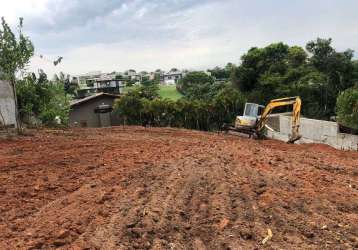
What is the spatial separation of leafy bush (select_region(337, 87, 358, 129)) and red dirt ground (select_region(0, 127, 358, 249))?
8720 millimetres

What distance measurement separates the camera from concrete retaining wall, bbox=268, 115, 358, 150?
18219 mm

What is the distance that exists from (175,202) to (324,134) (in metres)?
15.4

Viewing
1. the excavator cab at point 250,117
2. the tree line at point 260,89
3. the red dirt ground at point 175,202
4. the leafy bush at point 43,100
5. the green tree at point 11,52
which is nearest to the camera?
the red dirt ground at point 175,202

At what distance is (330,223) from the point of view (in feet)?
16.7

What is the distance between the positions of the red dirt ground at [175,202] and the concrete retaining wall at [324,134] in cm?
910

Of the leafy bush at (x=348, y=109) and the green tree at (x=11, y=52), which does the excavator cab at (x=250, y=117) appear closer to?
the leafy bush at (x=348, y=109)

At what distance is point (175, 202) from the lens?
19.4 ft

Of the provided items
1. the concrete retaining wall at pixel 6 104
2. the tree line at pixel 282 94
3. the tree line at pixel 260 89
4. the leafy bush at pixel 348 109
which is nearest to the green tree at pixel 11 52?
the concrete retaining wall at pixel 6 104

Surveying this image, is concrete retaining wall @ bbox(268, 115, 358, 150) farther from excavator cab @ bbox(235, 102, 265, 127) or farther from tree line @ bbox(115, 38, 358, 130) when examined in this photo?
tree line @ bbox(115, 38, 358, 130)

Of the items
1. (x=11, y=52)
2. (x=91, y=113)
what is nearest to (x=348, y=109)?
(x=11, y=52)

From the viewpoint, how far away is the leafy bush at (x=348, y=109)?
695 inches

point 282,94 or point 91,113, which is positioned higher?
point 282,94

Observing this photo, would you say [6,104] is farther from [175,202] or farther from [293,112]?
[175,202]

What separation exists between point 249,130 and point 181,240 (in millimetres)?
15249
